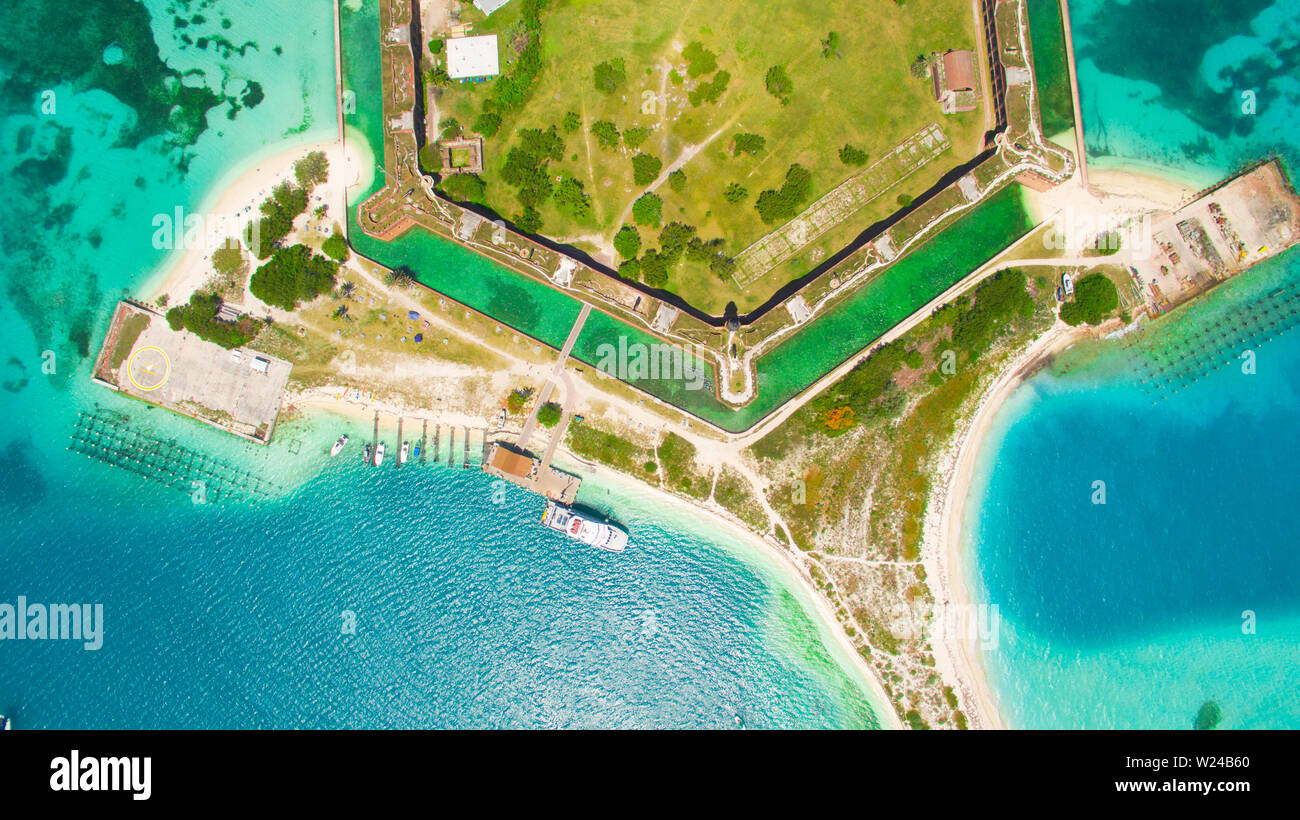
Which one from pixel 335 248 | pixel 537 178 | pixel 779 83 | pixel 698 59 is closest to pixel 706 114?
pixel 698 59

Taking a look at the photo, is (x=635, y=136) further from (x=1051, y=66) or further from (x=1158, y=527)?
(x=1158, y=527)

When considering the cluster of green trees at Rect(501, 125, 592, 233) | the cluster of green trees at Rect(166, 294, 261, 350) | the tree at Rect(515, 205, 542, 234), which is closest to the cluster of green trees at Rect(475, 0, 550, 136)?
the cluster of green trees at Rect(501, 125, 592, 233)

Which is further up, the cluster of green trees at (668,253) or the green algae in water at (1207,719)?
the cluster of green trees at (668,253)

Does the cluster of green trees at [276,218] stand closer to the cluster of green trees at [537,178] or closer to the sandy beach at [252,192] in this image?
the sandy beach at [252,192]

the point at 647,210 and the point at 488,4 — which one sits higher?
the point at 488,4

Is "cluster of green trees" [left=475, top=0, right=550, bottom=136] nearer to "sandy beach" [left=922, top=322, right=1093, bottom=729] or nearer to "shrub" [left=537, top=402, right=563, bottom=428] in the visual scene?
"shrub" [left=537, top=402, right=563, bottom=428]

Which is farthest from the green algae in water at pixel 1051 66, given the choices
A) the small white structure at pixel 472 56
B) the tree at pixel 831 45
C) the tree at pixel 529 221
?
the small white structure at pixel 472 56

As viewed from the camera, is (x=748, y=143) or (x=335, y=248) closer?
(x=748, y=143)
